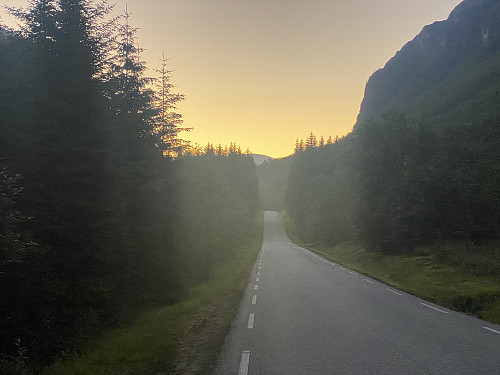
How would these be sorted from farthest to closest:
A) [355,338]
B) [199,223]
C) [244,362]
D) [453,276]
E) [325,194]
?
[325,194], [199,223], [453,276], [355,338], [244,362]

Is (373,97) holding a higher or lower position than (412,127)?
higher

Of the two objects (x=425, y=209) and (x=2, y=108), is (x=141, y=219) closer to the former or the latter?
(x=2, y=108)

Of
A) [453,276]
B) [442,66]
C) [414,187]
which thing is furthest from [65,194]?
[442,66]

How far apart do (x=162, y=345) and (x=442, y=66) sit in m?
155

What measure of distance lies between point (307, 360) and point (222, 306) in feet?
23.8

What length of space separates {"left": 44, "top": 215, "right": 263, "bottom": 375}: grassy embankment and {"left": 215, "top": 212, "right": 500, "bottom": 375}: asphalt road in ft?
1.68

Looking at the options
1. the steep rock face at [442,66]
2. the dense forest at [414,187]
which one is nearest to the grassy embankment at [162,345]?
the dense forest at [414,187]

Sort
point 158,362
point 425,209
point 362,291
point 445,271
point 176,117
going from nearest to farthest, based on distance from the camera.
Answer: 1. point 158,362
2. point 362,291
3. point 445,271
4. point 176,117
5. point 425,209

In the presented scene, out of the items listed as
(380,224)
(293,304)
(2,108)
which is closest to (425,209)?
(380,224)

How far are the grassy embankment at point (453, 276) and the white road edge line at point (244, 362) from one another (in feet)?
23.9

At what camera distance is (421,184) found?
25.9 m

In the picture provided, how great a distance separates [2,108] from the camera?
10.1 m

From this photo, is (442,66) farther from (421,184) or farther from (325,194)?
(421,184)

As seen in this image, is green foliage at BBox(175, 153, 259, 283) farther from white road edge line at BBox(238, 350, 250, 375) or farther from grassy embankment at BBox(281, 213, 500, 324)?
white road edge line at BBox(238, 350, 250, 375)
